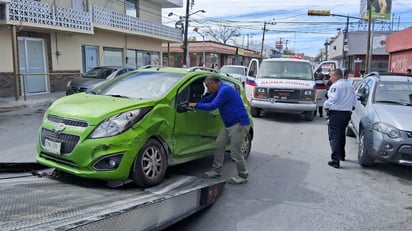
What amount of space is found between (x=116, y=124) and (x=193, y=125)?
149cm

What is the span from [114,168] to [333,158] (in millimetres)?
4252

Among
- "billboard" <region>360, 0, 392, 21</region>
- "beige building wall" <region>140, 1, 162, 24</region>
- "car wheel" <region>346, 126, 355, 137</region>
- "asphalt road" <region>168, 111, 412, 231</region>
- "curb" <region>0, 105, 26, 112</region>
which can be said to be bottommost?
"asphalt road" <region>168, 111, 412, 231</region>

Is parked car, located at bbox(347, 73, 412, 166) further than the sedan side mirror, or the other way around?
parked car, located at bbox(347, 73, 412, 166)

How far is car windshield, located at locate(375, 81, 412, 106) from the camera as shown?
730cm

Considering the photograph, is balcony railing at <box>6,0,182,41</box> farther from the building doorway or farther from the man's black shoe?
the man's black shoe

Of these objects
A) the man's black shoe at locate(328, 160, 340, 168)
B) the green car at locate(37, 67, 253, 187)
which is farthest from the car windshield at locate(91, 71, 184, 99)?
the man's black shoe at locate(328, 160, 340, 168)

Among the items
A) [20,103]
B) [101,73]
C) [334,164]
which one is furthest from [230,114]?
[20,103]

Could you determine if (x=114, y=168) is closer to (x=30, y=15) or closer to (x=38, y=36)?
(x=30, y=15)

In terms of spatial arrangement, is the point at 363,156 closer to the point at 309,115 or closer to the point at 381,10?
the point at 309,115

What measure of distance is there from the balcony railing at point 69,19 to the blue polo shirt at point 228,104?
12.5 meters

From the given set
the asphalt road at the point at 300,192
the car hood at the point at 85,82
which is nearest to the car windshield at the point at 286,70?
the asphalt road at the point at 300,192

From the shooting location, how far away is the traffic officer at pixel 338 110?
270 inches

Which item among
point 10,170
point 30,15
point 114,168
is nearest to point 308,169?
point 114,168

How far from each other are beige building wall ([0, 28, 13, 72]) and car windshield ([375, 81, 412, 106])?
1524 cm
